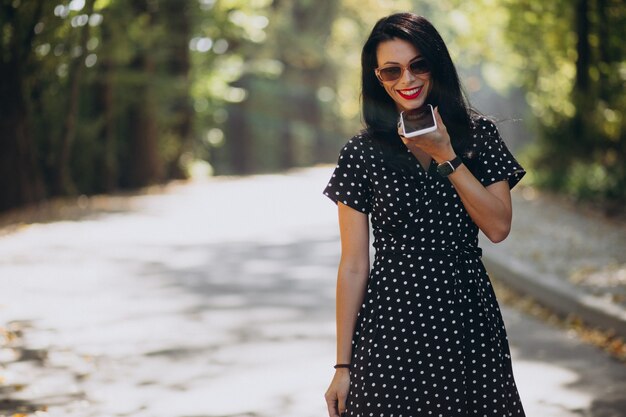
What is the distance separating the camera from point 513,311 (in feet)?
33.0

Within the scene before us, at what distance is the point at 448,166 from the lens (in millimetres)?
3092

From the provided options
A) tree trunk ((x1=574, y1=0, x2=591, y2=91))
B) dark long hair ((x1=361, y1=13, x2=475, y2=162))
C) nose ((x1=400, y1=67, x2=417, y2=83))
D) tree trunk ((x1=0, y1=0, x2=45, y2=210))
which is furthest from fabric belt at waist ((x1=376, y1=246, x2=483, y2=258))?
tree trunk ((x1=574, y1=0, x2=591, y2=91))

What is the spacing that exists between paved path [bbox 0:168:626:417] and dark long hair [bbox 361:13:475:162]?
3.37 m

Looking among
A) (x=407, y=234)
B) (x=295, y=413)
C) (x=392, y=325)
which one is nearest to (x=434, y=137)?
(x=407, y=234)

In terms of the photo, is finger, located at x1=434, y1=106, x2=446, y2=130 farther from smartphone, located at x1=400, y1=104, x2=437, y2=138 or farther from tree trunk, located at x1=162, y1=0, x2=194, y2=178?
tree trunk, located at x1=162, y1=0, x2=194, y2=178

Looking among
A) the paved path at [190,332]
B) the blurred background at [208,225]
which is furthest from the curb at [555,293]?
the paved path at [190,332]

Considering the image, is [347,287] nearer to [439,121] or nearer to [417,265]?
[417,265]

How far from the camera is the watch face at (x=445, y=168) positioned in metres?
3.09

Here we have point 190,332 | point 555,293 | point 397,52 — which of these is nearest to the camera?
point 397,52

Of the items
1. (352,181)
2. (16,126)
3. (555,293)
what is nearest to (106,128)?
(16,126)

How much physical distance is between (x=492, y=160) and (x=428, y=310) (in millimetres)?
495

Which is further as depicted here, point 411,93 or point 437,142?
point 411,93

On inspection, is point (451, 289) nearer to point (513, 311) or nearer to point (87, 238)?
point (513, 311)

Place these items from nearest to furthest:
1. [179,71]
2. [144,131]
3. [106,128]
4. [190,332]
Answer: [190,332] < [106,128] < [144,131] < [179,71]
